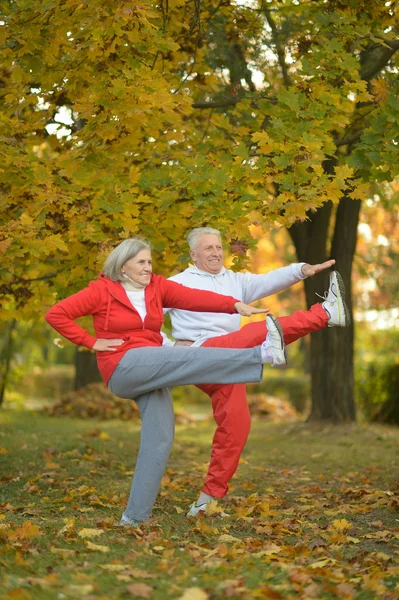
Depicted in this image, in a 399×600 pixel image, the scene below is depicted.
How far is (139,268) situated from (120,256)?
0.14 metres

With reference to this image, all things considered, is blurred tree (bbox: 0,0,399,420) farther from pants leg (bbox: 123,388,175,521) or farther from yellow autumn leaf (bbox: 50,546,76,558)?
yellow autumn leaf (bbox: 50,546,76,558)

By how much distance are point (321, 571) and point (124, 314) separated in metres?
1.95

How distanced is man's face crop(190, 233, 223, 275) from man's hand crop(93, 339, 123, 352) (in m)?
1.22

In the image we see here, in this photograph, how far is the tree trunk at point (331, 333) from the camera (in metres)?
11.7

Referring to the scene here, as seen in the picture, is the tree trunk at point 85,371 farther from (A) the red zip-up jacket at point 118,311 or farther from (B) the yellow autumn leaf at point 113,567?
(B) the yellow autumn leaf at point 113,567

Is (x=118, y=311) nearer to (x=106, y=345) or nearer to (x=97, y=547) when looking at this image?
(x=106, y=345)

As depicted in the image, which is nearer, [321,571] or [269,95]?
[321,571]

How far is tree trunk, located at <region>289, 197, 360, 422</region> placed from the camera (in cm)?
1171

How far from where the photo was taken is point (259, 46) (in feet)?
30.7

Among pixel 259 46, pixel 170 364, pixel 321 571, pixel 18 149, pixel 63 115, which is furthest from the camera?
pixel 259 46

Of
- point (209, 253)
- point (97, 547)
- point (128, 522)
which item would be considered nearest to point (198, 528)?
point (128, 522)

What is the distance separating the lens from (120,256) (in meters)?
5.22

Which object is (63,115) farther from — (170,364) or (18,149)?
(170,364)

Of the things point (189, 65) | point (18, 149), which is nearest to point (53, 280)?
point (18, 149)
